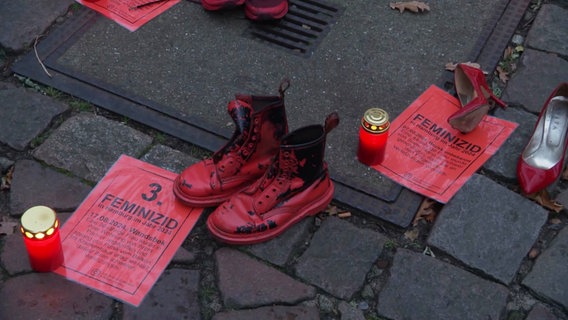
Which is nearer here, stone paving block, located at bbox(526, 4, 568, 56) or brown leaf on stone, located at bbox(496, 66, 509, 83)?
brown leaf on stone, located at bbox(496, 66, 509, 83)

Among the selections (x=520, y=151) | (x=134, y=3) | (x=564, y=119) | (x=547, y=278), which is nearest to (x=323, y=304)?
(x=547, y=278)

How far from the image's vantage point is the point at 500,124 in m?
3.14

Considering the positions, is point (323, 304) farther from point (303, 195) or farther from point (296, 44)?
point (296, 44)

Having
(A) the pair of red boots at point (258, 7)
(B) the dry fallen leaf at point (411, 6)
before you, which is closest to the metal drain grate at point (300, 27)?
(A) the pair of red boots at point (258, 7)

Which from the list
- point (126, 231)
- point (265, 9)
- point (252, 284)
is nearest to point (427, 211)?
point (252, 284)

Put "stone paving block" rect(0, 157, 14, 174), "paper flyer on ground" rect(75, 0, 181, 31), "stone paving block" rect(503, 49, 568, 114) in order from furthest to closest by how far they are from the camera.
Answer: "paper flyer on ground" rect(75, 0, 181, 31) < "stone paving block" rect(503, 49, 568, 114) < "stone paving block" rect(0, 157, 14, 174)

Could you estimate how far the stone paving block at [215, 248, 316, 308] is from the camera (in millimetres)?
2561

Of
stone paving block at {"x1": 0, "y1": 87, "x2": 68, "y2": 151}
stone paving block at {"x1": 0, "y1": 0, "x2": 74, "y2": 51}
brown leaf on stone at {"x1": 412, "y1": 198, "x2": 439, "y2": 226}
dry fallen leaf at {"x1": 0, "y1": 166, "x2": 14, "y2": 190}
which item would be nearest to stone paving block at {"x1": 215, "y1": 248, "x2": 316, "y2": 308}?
brown leaf on stone at {"x1": 412, "y1": 198, "x2": 439, "y2": 226}

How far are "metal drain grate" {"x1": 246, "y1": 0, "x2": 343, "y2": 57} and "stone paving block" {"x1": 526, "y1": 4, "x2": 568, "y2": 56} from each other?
944mm

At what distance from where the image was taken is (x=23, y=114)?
3115 mm

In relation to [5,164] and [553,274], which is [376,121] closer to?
[553,274]

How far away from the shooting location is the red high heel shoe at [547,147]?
9.36ft

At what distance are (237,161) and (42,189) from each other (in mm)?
780

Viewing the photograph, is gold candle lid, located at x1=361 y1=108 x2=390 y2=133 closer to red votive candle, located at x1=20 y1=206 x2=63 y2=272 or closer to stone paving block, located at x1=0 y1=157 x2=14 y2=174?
red votive candle, located at x1=20 y1=206 x2=63 y2=272
